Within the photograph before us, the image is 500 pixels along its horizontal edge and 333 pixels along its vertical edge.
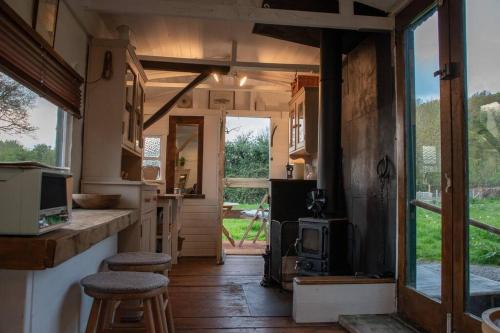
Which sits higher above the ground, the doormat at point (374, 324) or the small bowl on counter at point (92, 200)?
the small bowl on counter at point (92, 200)

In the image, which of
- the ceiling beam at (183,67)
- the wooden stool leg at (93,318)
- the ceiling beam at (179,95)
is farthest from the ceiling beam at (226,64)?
the wooden stool leg at (93,318)

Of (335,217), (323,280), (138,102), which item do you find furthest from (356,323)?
(138,102)

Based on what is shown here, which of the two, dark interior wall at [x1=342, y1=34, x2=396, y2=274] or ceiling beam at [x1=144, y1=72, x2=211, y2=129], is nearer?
dark interior wall at [x1=342, y1=34, x2=396, y2=274]

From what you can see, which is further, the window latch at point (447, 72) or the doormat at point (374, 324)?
the doormat at point (374, 324)

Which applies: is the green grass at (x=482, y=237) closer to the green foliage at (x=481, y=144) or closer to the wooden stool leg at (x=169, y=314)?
the green foliage at (x=481, y=144)

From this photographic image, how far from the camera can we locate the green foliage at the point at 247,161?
5789 millimetres

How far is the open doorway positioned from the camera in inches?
226

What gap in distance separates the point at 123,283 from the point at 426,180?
6.10 feet

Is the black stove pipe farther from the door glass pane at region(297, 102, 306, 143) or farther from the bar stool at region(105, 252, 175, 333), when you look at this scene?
the bar stool at region(105, 252, 175, 333)

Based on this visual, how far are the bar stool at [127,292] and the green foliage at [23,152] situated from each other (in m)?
0.81

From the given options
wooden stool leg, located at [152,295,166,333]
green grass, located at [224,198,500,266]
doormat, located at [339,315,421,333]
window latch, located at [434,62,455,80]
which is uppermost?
window latch, located at [434,62,455,80]

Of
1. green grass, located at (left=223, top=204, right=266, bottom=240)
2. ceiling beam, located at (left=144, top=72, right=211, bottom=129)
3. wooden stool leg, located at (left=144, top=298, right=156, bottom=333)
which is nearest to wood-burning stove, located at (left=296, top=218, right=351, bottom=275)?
wooden stool leg, located at (left=144, top=298, right=156, bottom=333)

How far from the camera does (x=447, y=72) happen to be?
211 centimetres

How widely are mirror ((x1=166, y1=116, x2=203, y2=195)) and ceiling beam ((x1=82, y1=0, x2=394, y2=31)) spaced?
9.40 ft
